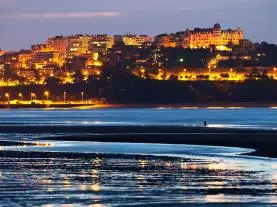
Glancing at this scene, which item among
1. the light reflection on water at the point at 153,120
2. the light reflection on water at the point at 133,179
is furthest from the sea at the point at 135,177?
the light reflection on water at the point at 153,120

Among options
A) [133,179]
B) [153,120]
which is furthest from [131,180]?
[153,120]

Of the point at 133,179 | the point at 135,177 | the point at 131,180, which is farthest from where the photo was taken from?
the point at 135,177

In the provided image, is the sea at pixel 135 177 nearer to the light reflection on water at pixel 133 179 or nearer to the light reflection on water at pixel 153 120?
the light reflection on water at pixel 133 179

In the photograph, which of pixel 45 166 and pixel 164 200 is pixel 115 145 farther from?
pixel 164 200

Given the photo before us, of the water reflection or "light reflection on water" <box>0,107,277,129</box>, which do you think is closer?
the water reflection

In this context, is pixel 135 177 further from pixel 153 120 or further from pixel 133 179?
pixel 153 120

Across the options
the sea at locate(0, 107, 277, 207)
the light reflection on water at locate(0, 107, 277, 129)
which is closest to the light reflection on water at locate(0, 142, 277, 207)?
the sea at locate(0, 107, 277, 207)

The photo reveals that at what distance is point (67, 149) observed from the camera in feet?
183

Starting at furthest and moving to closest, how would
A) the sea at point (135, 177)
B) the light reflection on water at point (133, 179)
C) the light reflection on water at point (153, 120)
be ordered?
the light reflection on water at point (153, 120), the light reflection on water at point (133, 179), the sea at point (135, 177)

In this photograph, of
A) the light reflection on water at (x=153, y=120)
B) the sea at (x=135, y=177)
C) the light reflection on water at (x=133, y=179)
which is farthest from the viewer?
the light reflection on water at (x=153, y=120)

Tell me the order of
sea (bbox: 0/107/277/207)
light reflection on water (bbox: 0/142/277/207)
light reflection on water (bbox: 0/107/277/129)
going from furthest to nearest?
light reflection on water (bbox: 0/107/277/129) < light reflection on water (bbox: 0/142/277/207) < sea (bbox: 0/107/277/207)

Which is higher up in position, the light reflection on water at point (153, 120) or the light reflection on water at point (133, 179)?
the light reflection on water at point (153, 120)

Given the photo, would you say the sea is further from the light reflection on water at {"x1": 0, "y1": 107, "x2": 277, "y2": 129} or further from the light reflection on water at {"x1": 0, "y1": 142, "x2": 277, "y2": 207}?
the light reflection on water at {"x1": 0, "y1": 107, "x2": 277, "y2": 129}

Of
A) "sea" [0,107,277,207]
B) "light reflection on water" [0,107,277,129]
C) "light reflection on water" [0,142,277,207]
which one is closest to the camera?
"sea" [0,107,277,207]
